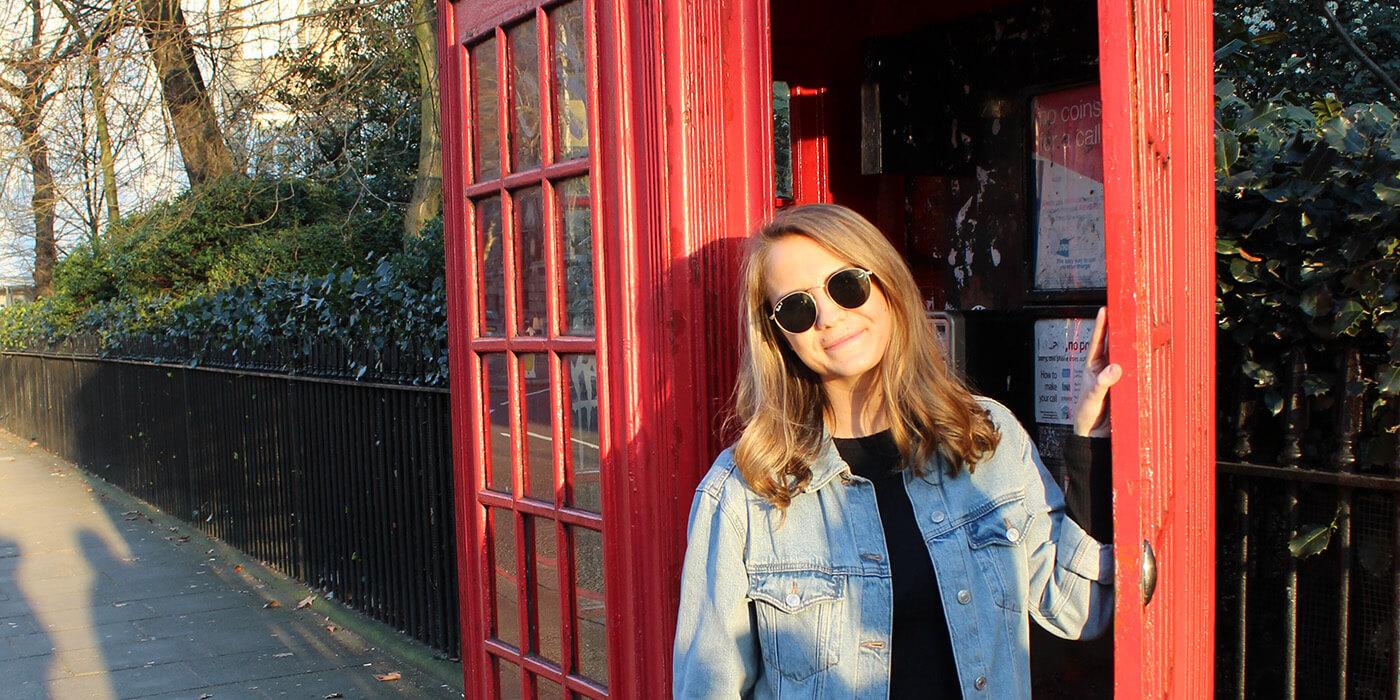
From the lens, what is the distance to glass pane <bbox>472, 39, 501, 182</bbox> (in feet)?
11.3

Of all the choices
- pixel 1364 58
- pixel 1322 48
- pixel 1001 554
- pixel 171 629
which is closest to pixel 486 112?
pixel 1001 554

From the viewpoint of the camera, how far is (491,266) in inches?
140

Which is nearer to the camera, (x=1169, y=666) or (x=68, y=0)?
(x=1169, y=666)

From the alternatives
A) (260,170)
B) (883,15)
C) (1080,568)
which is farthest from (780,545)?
(260,170)

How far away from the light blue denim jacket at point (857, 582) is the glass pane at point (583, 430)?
803 millimetres

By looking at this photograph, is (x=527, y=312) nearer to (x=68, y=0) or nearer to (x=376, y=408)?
(x=376, y=408)

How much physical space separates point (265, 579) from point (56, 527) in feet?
10.9

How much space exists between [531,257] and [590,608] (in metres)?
0.90

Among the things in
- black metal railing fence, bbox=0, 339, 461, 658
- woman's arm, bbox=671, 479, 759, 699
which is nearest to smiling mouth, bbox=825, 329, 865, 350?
woman's arm, bbox=671, 479, 759, 699

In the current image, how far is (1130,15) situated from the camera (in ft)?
6.19

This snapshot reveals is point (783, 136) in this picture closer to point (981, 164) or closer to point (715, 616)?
point (981, 164)

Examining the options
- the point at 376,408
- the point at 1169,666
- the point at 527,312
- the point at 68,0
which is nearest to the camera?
the point at 1169,666

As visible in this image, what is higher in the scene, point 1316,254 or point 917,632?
point 1316,254

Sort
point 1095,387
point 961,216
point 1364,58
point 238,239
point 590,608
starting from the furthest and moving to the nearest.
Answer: point 238,239
point 1364,58
point 961,216
point 590,608
point 1095,387
